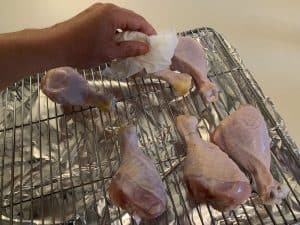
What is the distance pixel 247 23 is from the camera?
3.96ft

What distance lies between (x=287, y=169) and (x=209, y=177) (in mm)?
148

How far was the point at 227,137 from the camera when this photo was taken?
74 centimetres

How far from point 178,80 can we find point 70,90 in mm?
206

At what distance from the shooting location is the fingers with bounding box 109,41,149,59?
0.76m

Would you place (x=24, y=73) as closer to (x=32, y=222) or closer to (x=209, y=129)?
(x=32, y=222)

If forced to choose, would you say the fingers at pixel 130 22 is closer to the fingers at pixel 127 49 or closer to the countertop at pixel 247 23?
the fingers at pixel 127 49

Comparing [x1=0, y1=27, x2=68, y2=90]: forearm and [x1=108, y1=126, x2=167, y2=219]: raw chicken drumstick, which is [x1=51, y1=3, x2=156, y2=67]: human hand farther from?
[x1=108, y1=126, x2=167, y2=219]: raw chicken drumstick

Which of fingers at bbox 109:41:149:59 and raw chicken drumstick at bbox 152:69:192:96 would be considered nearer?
fingers at bbox 109:41:149:59

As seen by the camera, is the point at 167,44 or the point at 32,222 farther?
the point at 167,44

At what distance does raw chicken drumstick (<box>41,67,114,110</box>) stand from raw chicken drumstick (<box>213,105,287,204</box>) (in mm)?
237

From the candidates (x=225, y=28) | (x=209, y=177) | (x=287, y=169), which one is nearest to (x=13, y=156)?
(x=209, y=177)

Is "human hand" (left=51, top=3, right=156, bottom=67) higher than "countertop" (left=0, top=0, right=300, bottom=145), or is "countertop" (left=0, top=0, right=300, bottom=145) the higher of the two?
"countertop" (left=0, top=0, right=300, bottom=145)

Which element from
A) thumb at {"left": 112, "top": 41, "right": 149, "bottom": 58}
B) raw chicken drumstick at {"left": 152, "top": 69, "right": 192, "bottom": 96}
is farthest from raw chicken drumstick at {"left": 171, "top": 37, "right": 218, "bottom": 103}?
thumb at {"left": 112, "top": 41, "right": 149, "bottom": 58}

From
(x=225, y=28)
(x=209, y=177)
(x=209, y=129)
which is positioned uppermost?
(x=225, y=28)
